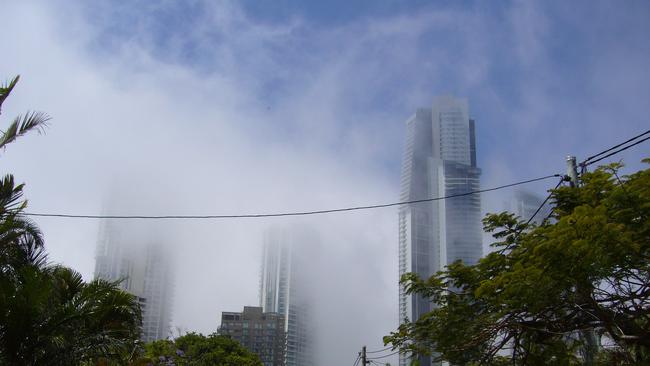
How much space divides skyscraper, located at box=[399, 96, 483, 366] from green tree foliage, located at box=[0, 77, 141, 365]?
179 feet

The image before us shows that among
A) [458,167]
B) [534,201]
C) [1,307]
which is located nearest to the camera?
[1,307]

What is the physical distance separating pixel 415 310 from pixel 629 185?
157ft

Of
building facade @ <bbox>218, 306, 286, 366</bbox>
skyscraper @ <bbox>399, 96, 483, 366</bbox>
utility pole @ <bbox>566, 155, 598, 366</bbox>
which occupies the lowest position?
utility pole @ <bbox>566, 155, 598, 366</bbox>

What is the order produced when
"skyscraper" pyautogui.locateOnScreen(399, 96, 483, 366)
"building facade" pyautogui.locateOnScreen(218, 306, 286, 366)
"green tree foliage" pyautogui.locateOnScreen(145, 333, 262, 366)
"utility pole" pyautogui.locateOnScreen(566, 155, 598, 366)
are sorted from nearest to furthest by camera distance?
"utility pole" pyautogui.locateOnScreen(566, 155, 598, 366)
"green tree foliage" pyautogui.locateOnScreen(145, 333, 262, 366)
"skyscraper" pyautogui.locateOnScreen(399, 96, 483, 366)
"building facade" pyautogui.locateOnScreen(218, 306, 286, 366)

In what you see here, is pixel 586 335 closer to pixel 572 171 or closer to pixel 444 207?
pixel 572 171

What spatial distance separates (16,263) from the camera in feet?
37.2

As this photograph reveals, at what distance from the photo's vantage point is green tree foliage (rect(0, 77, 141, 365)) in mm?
9859

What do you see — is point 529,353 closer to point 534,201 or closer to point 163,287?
point 534,201

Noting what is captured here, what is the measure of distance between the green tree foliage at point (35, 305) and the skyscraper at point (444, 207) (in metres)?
54.6

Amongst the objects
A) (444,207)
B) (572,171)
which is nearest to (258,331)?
(444,207)

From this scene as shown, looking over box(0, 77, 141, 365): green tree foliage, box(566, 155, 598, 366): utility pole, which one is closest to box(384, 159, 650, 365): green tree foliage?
box(566, 155, 598, 366): utility pole

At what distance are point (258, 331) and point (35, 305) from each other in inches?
3434

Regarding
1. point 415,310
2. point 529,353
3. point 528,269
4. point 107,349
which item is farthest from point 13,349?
point 415,310

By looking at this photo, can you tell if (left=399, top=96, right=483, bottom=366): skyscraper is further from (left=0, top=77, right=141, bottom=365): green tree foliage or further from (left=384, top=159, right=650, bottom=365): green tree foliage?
(left=0, top=77, right=141, bottom=365): green tree foliage
